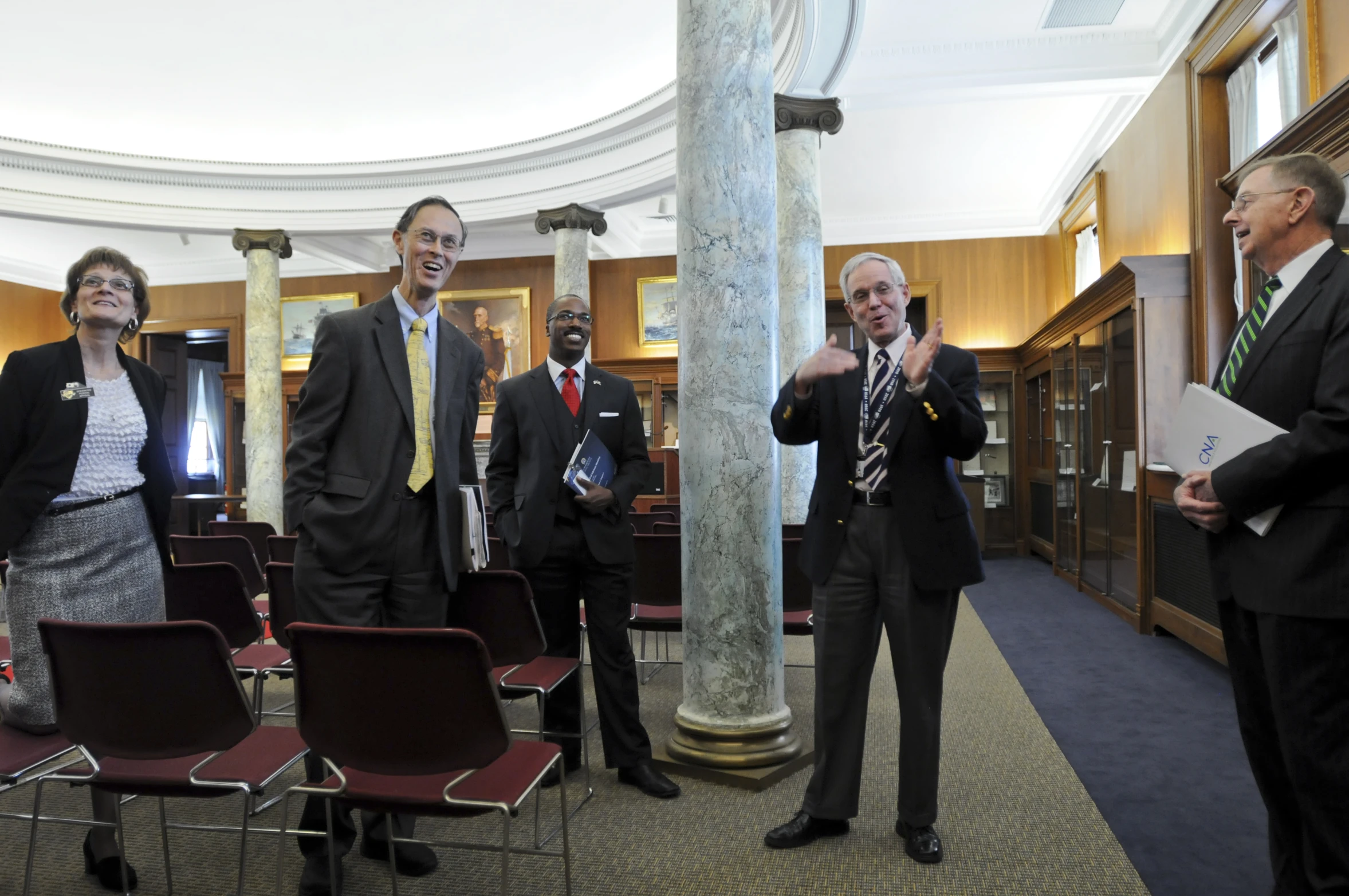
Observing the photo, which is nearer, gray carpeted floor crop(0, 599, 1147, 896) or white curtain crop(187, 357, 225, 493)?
gray carpeted floor crop(0, 599, 1147, 896)

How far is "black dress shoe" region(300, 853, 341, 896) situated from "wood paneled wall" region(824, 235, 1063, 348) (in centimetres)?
1042

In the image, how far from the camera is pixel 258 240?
11.2m

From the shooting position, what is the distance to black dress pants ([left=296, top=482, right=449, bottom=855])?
237cm

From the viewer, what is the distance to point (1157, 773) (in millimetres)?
3436

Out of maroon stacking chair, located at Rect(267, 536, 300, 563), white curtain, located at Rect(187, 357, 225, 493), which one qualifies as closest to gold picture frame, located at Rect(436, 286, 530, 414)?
white curtain, located at Rect(187, 357, 225, 493)

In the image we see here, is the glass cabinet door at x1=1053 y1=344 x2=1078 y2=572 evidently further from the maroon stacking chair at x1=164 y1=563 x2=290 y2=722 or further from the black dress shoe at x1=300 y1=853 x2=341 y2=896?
the black dress shoe at x1=300 y1=853 x2=341 y2=896

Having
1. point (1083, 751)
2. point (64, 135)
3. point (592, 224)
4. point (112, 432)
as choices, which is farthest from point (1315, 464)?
point (64, 135)

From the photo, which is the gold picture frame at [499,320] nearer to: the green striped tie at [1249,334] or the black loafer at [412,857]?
the black loafer at [412,857]

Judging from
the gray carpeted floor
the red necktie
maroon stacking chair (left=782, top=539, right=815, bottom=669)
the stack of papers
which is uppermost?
the red necktie

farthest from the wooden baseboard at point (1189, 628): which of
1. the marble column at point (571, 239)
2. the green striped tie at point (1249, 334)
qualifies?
the marble column at point (571, 239)

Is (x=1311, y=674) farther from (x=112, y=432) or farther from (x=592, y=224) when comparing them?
(x=592, y=224)

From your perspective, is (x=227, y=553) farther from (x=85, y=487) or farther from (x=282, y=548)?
(x=85, y=487)

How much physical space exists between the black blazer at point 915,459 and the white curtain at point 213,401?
18.5 metres

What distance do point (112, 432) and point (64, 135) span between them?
34.8 feet
